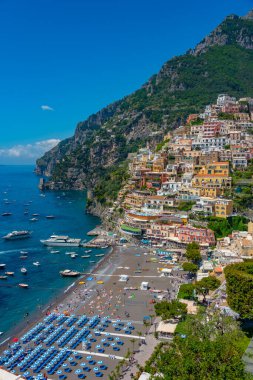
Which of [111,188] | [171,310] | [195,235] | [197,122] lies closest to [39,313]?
[171,310]

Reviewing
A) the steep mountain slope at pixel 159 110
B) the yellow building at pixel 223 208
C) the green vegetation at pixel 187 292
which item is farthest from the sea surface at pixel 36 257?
the steep mountain slope at pixel 159 110

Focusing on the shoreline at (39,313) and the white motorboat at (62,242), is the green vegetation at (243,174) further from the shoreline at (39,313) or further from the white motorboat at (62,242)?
the shoreline at (39,313)

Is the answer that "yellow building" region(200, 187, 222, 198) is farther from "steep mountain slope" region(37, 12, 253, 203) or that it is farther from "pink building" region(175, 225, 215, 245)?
"steep mountain slope" region(37, 12, 253, 203)

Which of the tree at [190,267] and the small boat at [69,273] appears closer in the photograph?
the tree at [190,267]

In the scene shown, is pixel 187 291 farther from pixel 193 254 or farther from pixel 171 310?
pixel 193 254

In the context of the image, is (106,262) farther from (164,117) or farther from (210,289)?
(164,117)

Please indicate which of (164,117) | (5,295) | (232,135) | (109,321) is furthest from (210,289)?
(164,117)
